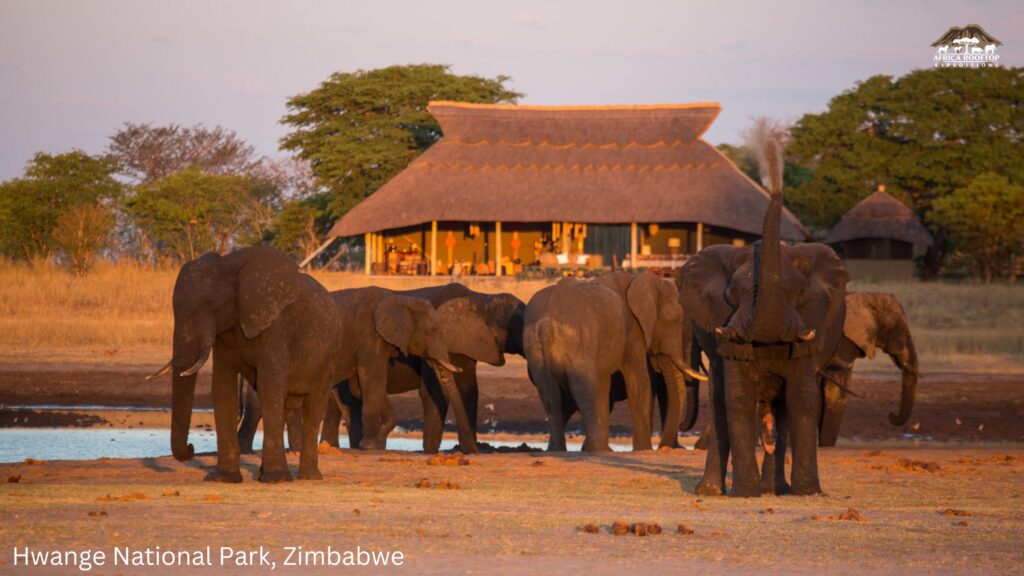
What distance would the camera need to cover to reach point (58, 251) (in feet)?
166

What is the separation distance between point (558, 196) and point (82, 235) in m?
16.7

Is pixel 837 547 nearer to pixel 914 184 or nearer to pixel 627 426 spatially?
pixel 627 426

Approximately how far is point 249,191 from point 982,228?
1181 inches

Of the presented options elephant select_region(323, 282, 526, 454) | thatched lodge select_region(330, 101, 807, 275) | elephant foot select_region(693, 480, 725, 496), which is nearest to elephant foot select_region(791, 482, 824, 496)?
elephant foot select_region(693, 480, 725, 496)

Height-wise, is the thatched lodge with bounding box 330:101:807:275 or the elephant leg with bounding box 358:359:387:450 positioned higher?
the thatched lodge with bounding box 330:101:807:275

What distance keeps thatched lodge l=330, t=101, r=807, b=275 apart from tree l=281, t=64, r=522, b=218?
5.05 metres

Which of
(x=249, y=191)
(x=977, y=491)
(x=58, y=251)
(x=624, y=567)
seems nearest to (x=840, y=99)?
(x=249, y=191)

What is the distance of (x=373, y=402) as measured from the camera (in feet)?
55.0

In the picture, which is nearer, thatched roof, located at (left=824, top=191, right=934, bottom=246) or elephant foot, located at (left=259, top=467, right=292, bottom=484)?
elephant foot, located at (left=259, top=467, right=292, bottom=484)

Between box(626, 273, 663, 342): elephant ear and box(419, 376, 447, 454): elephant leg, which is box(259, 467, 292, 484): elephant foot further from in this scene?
box(626, 273, 663, 342): elephant ear

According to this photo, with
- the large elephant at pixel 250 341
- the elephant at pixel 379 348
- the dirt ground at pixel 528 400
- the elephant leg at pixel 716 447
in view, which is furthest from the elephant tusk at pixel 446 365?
the elephant leg at pixel 716 447

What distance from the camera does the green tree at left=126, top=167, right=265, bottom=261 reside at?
58.9 m

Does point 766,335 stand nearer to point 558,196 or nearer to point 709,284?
point 709,284

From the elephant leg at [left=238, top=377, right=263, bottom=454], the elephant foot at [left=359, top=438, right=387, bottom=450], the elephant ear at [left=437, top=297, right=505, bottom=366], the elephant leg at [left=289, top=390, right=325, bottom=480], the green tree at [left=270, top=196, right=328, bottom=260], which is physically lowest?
the elephant foot at [left=359, top=438, right=387, bottom=450]
